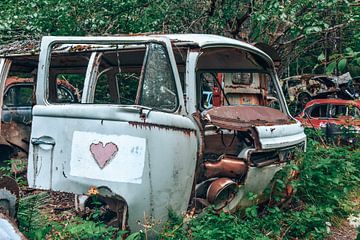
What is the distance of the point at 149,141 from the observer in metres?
4.26

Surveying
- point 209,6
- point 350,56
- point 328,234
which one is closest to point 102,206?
point 328,234

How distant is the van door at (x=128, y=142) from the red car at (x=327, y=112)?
807 cm

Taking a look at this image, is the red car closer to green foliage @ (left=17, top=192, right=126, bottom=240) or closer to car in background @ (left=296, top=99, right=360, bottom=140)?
car in background @ (left=296, top=99, right=360, bottom=140)

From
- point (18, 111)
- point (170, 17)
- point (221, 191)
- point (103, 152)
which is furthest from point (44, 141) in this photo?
point (170, 17)

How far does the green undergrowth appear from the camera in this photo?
4238 mm

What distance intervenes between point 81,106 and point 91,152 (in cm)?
45

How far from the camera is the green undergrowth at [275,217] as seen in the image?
4238 millimetres

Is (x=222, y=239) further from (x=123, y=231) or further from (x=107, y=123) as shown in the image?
(x=107, y=123)

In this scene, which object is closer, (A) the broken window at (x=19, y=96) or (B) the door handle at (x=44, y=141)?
(B) the door handle at (x=44, y=141)

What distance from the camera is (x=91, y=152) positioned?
4.27m

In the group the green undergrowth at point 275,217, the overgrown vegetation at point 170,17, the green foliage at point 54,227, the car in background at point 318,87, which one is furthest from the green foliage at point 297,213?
the car in background at point 318,87

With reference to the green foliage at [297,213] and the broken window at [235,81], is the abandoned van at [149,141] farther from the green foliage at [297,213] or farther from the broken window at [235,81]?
the broken window at [235,81]

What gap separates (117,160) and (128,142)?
0.58ft

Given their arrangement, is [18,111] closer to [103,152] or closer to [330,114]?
[103,152]
